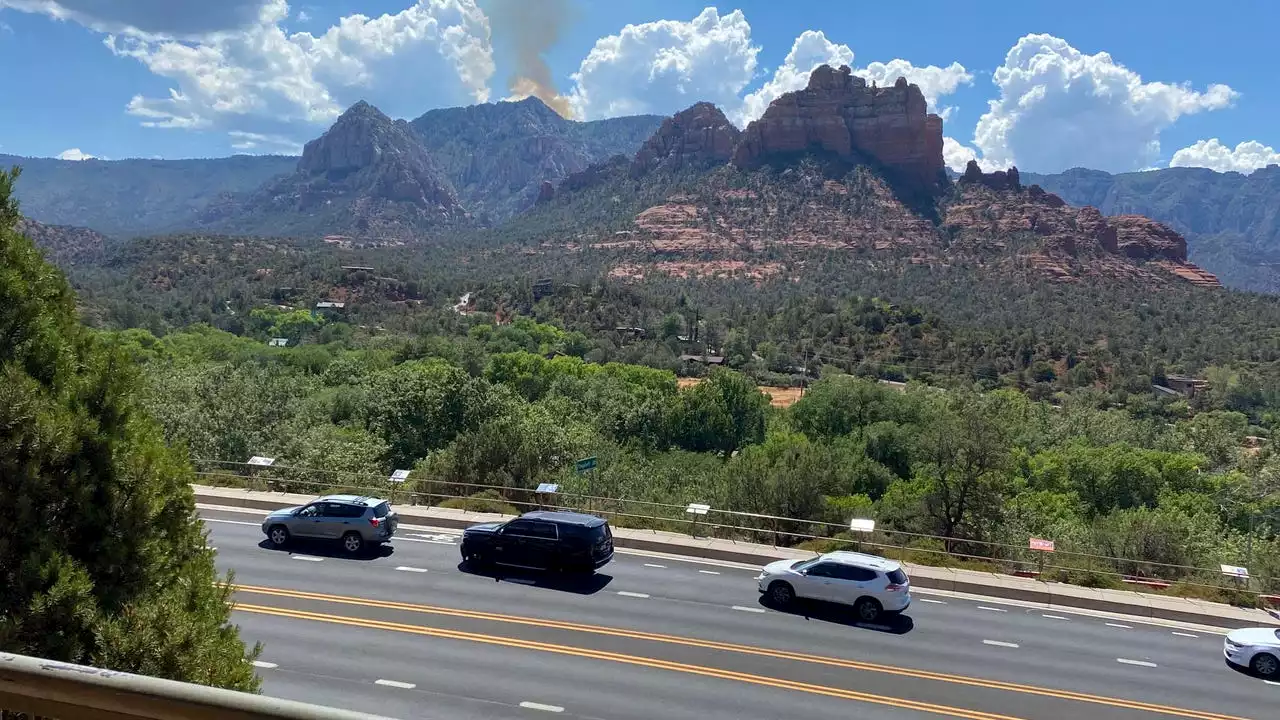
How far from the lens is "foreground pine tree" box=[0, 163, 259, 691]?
5520 millimetres

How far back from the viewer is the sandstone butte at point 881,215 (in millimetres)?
149250

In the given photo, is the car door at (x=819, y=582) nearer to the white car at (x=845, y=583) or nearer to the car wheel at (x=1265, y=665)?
the white car at (x=845, y=583)

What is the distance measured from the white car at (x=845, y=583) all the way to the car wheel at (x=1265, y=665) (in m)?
6.61

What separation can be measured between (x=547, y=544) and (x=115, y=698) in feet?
53.8

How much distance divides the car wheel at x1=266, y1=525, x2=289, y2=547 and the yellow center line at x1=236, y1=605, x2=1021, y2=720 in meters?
4.46

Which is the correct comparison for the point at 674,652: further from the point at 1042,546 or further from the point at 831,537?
the point at 1042,546

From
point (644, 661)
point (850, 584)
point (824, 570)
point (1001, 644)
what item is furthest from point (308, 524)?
point (1001, 644)

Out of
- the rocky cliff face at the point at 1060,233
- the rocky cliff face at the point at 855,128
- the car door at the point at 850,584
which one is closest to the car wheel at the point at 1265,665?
the car door at the point at 850,584

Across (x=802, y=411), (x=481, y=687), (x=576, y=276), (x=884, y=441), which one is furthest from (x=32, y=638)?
(x=576, y=276)

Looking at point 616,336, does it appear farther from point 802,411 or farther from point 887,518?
point 887,518

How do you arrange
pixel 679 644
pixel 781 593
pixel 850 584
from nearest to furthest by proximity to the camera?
pixel 679 644 < pixel 850 584 < pixel 781 593

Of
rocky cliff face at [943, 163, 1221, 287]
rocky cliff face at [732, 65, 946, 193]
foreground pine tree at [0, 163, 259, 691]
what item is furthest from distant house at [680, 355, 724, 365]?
rocky cliff face at [732, 65, 946, 193]

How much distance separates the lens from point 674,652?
1512 cm

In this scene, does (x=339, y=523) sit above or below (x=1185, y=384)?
below
